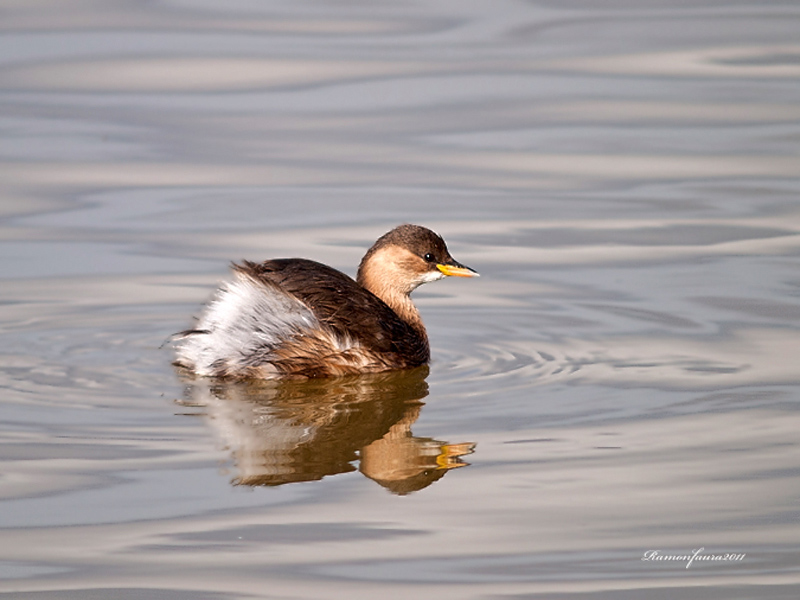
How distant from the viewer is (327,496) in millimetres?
5781

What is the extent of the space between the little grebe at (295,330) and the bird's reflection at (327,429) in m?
0.09

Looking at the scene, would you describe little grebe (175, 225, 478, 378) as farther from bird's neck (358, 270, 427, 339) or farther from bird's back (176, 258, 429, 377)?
bird's neck (358, 270, 427, 339)

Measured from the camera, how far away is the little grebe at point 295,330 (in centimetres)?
763

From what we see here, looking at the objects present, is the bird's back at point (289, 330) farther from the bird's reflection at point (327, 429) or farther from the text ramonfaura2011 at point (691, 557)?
the text ramonfaura2011 at point (691, 557)

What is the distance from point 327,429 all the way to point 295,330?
1.03 metres

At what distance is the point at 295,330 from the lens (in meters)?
7.72

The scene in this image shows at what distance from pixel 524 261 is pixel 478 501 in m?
4.38

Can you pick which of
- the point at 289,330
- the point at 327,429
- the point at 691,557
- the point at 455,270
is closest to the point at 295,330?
the point at 289,330

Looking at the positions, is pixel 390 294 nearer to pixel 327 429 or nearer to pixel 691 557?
pixel 327 429

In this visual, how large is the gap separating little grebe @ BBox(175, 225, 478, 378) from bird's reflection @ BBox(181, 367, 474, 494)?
0.28ft

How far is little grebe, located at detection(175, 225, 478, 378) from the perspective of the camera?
7.63 meters

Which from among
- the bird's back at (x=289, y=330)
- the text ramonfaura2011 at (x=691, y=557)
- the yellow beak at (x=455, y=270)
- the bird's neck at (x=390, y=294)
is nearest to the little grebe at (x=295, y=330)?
the bird's back at (x=289, y=330)

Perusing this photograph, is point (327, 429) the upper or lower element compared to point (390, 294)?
lower

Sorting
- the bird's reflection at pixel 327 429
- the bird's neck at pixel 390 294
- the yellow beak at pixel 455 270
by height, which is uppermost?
the yellow beak at pixel 455 270
